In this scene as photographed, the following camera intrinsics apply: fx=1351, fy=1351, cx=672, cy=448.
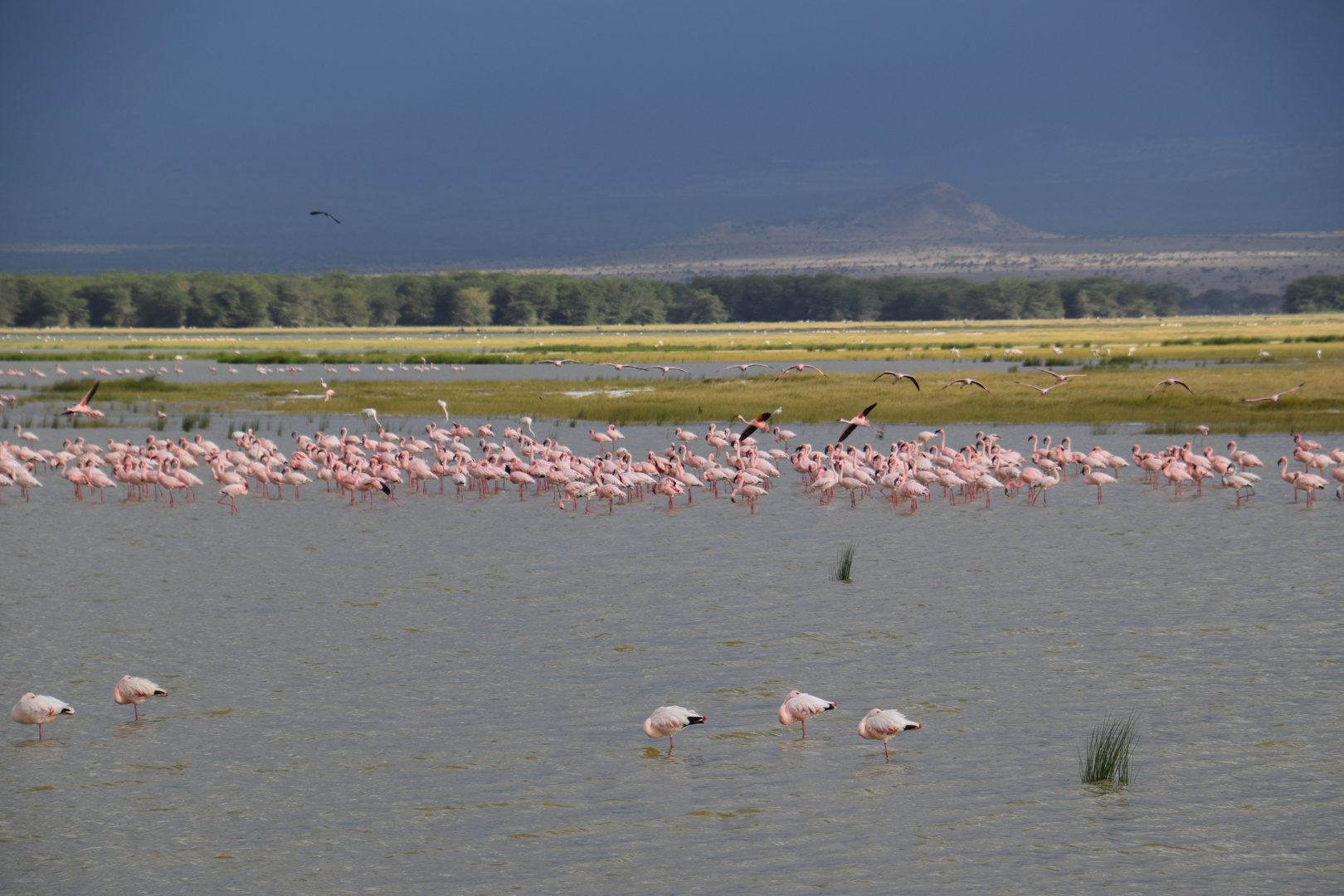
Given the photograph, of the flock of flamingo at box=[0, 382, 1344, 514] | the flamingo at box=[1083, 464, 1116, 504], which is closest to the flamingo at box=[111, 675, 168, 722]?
the flock of flamingo at box=[0, 382, 1344, 514]

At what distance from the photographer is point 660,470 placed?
2391 cm

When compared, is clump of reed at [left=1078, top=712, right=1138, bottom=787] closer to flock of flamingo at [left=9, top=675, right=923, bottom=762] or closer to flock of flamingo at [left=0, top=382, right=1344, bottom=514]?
flock of flamingo at [left=9, top=675, right=923, bottom=762]

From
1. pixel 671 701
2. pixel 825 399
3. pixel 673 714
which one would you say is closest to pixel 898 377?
pixel 825 399

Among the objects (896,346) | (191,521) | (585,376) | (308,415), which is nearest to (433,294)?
(896,346)

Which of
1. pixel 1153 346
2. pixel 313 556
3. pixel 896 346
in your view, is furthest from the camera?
pixel 896 346

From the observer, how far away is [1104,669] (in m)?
12.5

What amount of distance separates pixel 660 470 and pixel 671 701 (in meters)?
12.5

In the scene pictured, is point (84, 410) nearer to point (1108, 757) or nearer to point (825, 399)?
point (825, 399)

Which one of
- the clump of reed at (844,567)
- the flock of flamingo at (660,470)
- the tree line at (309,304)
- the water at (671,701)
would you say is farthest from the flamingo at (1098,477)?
→ the tree line at (309,304)

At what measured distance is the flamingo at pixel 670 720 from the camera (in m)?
9.89

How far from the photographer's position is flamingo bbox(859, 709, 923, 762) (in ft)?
31.8

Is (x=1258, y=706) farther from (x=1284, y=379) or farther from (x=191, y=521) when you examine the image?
(x=1284, y=379)

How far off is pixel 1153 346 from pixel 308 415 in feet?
166

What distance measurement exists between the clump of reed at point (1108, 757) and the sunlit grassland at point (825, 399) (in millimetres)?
23982
